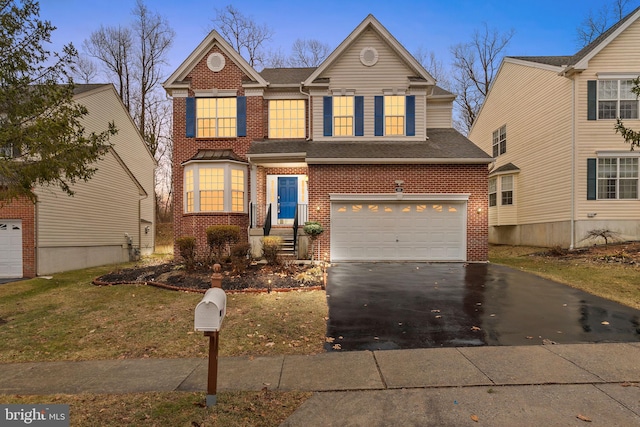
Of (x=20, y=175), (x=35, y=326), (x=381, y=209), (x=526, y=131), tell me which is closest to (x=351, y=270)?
(x=381, y=209)

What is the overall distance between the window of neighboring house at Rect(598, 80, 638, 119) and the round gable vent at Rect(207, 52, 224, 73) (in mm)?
17128

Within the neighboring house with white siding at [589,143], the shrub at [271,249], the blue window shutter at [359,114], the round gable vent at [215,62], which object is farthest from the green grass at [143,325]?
the neighboring house with white siding at [589,143]

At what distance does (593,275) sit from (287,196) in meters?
11.5

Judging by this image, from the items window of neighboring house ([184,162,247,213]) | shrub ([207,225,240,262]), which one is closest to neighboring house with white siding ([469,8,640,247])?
shrub ([207,225,240,262])

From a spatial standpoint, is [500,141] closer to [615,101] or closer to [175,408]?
[615,101]

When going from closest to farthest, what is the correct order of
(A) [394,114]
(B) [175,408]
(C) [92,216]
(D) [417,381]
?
(B) [175,408] → (D) [417,381] → (A) [394,114] → (C) [92,216]

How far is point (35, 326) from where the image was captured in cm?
709

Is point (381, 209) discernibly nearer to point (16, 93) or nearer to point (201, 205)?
point (201, 205)

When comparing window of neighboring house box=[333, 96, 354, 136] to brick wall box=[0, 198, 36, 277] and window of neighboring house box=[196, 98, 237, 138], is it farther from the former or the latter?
brick wall box=[0, 198, 36, 277]

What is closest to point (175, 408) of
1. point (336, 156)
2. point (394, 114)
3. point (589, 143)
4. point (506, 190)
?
point (336, 156)

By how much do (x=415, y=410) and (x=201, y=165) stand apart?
13.7 metres

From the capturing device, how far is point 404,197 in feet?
46.2

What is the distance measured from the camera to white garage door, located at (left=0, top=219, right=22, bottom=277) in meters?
13.7

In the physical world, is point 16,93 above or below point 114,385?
above
